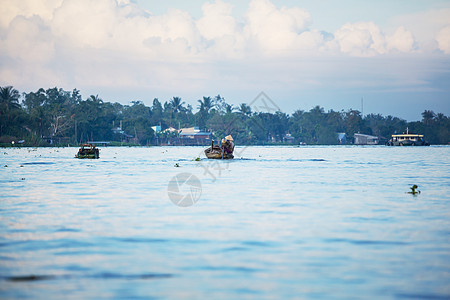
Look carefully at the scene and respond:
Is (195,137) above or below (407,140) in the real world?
above

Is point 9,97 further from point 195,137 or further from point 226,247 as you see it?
point 226,247

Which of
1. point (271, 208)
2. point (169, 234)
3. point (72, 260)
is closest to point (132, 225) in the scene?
point (169, 234)

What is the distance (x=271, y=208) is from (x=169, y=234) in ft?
23.7

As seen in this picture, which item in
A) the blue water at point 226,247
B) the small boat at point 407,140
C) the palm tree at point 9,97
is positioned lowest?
the blue water at point 226,247

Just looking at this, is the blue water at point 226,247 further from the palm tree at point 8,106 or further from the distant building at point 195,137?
the distant building at point 195,137

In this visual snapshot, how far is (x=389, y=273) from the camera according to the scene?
38.0 ft

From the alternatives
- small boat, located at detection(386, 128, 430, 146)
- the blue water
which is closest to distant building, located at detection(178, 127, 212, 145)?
small boat, located at detection(386, 128, 430, 146)

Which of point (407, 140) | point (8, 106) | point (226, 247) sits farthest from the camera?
point (407, 140)

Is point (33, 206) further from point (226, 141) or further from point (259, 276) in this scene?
point (226, 141)

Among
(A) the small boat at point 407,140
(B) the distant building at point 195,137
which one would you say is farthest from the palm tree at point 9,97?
(A) the small boat at point 407,140

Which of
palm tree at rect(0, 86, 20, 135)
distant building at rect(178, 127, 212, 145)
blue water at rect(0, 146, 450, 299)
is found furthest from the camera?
distant building at rect(178, 127, 212, 145)

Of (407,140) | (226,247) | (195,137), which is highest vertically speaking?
(195,137)

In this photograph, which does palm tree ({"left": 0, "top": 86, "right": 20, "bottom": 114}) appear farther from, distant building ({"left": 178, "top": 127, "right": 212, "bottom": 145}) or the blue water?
the blue water

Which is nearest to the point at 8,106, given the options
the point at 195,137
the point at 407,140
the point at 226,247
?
the point at 195,137
